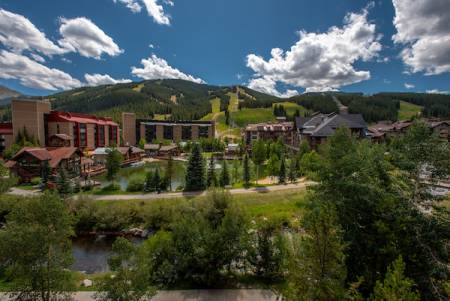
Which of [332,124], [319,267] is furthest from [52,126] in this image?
[319,267]

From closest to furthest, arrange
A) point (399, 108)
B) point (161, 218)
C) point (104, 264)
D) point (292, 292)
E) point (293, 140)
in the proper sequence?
point (292, 292), point (104, 264), point (161, 218), point (293, 140), point (399, 108)

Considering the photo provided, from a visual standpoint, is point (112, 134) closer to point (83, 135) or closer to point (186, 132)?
point (83, 135)

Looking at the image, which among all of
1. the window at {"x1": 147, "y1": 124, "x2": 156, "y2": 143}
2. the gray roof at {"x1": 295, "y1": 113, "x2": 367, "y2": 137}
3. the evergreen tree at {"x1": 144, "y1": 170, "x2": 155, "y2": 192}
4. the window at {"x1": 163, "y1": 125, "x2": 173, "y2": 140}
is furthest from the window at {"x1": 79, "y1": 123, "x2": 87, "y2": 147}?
the gray roof at {"x1": 295, "y1": 113, "x2": 367, "y2": 137}

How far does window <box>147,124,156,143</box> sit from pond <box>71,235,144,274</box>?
86.8 metres

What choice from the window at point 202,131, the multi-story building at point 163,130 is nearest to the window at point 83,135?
the multi-story building at point 163,130

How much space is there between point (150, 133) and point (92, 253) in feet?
296

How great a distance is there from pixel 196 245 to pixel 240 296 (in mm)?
3331

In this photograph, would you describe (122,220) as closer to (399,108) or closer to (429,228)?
(429,228)

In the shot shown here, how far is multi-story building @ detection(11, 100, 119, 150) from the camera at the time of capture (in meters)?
61.1

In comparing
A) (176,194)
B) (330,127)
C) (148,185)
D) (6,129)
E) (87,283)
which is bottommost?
(87,283)

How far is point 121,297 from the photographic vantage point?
8.46 metres

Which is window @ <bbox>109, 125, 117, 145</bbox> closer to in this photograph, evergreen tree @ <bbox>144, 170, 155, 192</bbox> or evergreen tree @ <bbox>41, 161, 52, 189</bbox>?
evergreen tree @ <bbox>41, 161, 52, 189</bbox>

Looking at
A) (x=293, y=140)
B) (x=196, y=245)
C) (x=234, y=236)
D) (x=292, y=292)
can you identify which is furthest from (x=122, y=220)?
(x=293, y=140)

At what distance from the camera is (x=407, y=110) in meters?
147
